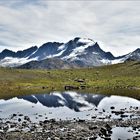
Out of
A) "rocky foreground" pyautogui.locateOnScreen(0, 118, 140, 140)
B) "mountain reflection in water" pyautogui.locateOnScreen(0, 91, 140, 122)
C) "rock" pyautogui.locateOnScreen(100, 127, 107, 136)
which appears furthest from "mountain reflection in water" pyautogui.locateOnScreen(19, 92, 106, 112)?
"rock" pyautogui.locateOnScreen(100, 127, 107, 136)

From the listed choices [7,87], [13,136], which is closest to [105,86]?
[7,87]

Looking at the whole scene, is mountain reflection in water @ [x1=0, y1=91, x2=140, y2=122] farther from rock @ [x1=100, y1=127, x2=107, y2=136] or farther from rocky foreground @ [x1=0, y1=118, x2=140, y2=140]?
rock @ [x1=100, y1=127, x2=107, y2=136]

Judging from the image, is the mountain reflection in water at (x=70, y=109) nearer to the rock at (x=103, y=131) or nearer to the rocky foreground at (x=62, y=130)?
the rocky foreground at (x=62, y=130)

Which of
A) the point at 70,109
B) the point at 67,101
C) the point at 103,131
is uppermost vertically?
the point at 67,101

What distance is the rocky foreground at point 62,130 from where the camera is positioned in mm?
53938

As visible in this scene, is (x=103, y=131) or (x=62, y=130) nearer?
(x=103, y=131)

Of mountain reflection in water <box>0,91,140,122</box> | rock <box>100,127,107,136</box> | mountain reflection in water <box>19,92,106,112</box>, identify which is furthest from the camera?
mountain reflection in water <box>19,92,106,112</box>

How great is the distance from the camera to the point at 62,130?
6028 centimetres

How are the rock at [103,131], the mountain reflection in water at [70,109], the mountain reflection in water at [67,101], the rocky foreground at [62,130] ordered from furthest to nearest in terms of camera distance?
the mountain reflection in water at [67,101], the mountain reflection in water at [70,109], the rock at [103,131], the rocky foreground at [62,130]

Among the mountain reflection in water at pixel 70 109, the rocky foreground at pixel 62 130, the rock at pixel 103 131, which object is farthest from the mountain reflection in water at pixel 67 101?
the rock at pixel 103 131

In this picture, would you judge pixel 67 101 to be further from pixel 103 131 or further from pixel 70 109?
pixel 103 131

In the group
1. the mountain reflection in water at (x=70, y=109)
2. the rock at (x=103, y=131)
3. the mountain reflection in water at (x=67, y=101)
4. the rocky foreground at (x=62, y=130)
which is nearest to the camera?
the rocky foreground at (x=62, y=130)

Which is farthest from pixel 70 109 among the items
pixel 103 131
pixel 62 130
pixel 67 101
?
pixel 103 131

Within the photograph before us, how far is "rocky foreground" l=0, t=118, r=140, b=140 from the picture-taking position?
53938 mm
